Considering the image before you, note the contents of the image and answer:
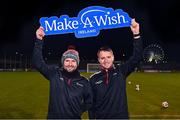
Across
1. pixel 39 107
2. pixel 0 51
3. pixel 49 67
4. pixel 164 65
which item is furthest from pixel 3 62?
pixel 49 67

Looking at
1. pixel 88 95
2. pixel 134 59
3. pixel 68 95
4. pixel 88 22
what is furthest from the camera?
pixel 134 59

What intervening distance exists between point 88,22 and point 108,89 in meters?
1.35

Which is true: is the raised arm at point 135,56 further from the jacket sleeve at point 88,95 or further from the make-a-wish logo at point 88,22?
the jacket sleeve at point 88,95

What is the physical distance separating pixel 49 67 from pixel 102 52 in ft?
3.51

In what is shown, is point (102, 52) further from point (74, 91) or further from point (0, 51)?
point (0, 51)

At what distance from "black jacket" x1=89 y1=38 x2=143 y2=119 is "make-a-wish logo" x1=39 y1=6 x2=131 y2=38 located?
843 mm

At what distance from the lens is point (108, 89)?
6691mm

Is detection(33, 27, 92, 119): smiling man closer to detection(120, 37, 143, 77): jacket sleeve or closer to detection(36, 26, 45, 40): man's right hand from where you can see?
detection(36, 26, 45, 40): man's right hand

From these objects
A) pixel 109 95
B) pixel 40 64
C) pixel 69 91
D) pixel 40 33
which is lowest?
pixel 109 95

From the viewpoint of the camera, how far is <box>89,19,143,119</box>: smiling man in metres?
6.69

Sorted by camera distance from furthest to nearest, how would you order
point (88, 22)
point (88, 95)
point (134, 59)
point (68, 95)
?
1. point (134, 59)
2. point (88, 22)
3. point (88, 95)
4. point (68, 95)

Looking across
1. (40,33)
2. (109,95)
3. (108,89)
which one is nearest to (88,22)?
(40,33)

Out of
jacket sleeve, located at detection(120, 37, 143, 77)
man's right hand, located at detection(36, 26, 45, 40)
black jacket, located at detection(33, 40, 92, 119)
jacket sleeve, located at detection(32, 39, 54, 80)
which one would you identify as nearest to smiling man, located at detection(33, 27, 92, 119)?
black jacket, located at detection(33, 40, 92, 119)

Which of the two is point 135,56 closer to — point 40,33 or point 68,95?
point 68,95
